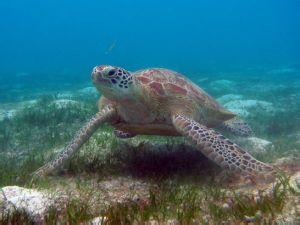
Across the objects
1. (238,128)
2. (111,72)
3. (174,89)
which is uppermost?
(111,72)

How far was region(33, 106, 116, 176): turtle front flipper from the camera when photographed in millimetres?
6227

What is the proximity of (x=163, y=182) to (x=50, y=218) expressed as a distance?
2.26m

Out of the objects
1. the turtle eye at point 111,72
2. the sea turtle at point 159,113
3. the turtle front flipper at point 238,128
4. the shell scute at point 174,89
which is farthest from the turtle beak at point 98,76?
the turtle front flipper at point 238,128

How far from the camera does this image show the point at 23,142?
32.2 feet

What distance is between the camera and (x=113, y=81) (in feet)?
20.1

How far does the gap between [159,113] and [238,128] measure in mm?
3649

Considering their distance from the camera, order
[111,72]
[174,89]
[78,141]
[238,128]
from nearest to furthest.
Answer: [111,72]
[78,141]
[174,89]
[238,128]

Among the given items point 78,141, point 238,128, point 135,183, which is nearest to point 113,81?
point 78,141

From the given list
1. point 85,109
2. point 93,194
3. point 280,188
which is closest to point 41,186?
point 93,194

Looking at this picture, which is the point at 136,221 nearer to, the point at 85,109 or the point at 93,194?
the point at 93,194

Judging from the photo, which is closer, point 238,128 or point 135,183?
point 135,183

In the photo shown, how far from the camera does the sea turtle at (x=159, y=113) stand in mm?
5609

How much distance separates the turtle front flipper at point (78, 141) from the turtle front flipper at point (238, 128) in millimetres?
3907

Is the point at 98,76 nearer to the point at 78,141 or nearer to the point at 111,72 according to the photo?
the point at 111,72
